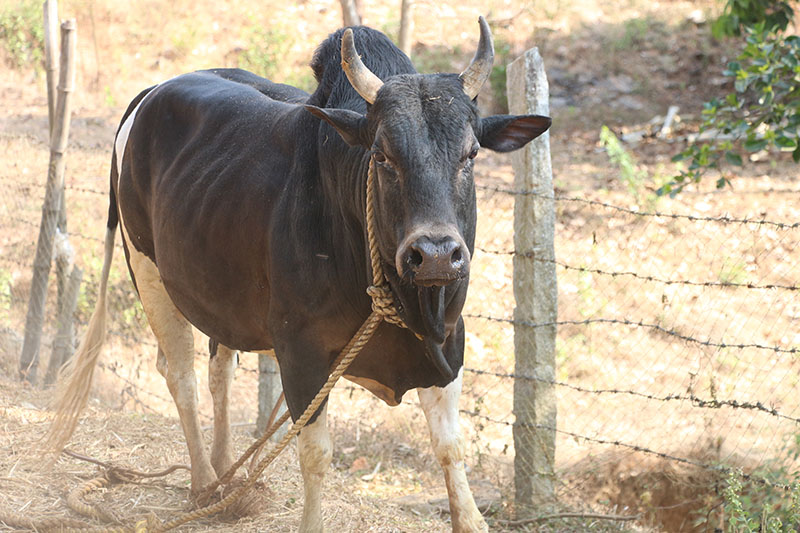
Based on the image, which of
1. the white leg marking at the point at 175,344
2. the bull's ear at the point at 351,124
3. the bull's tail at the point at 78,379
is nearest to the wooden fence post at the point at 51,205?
the bull's tail at the point at 78,379

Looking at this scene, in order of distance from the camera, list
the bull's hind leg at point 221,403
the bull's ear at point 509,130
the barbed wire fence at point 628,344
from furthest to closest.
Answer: the barbed wire fence at point 628,344
the bull's hind leg at point 221,403
the bull's ear at point 509,130

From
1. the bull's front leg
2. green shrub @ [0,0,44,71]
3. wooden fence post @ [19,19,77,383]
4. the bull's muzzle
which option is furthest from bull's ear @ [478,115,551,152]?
green shrub @ [0,0,44,71]

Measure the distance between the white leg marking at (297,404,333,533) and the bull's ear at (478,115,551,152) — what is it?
3.89 feet

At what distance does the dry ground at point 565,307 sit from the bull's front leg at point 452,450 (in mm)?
784

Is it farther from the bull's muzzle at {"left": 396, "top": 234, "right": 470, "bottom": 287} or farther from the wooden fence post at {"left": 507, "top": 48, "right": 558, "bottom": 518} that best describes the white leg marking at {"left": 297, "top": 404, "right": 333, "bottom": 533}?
the wooden fence post at {"left": 507, "top": 48, "right": 558, "bottom": 518}

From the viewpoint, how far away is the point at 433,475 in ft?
16.9

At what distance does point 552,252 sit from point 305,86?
9151mm

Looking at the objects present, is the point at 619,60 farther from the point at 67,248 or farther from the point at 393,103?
the point at 393,103

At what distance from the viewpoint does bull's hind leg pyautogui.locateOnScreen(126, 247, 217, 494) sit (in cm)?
427

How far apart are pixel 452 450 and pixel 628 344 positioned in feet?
14.2

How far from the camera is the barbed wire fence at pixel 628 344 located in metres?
5.42

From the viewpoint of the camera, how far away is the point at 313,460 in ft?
10.6

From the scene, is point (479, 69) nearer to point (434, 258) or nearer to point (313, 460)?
point (434, 258)

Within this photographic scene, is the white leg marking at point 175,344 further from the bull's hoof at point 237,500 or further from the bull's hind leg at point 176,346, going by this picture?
the bull's hoof at point 237,500
